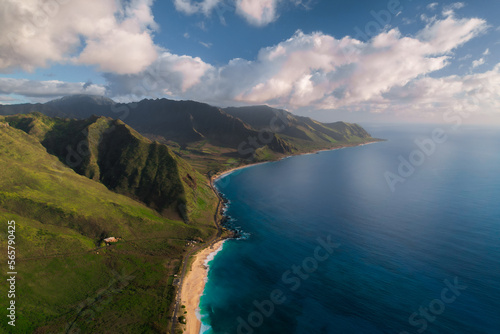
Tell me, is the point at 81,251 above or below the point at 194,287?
above

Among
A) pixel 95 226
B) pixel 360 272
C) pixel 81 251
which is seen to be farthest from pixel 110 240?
pixel 360 272

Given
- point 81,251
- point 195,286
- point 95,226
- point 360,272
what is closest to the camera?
point 195,286

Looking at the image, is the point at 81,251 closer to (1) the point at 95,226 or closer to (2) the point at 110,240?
(2) the point at 110,240

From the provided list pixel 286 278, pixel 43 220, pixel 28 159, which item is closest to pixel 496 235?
pixel 286 278

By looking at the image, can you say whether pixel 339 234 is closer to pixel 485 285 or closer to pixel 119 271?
pixel 485 285

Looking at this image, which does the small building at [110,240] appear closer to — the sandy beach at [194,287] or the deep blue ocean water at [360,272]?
the sandy beach at [194,287]

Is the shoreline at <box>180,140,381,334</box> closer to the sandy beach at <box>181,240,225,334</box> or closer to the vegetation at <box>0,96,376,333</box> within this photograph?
the sandy beach at <box>181,240,225,334</box>

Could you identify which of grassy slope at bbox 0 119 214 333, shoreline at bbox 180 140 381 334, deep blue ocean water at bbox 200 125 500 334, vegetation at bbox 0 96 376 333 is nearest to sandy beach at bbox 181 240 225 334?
shoreline at bbox 180 140 381 334
